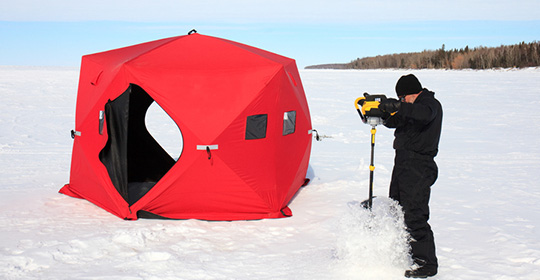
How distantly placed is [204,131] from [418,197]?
261 cm

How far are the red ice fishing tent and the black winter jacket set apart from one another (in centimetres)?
211

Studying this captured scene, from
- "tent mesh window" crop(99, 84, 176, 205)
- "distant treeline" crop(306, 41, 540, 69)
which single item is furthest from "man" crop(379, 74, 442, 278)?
"distant treeline" crop(306, 41, 540, 69)

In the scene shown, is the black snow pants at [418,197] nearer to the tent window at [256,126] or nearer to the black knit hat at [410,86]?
the black knit hat at [410,86]

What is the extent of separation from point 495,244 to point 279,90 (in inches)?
119

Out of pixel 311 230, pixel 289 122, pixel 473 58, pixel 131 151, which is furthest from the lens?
pixel 473 58

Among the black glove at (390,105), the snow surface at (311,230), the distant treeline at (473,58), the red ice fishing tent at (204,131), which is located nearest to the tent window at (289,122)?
the red ice fishing tent at (204,131)

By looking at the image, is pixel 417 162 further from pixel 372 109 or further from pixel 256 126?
pixel 256 126

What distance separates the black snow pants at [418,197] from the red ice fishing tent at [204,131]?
2.10m

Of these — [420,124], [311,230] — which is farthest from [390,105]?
[311,230]

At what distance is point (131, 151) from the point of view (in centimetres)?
822

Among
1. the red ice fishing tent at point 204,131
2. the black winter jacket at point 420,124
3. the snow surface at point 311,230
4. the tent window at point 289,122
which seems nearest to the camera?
the black winter jacket at point 420,124

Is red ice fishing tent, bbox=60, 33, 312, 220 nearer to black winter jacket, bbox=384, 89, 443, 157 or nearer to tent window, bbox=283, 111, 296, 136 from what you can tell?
tent window, bbox=283, 111, 296, 136

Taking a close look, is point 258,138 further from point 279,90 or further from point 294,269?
point 294,269

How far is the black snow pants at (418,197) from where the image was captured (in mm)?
4113
